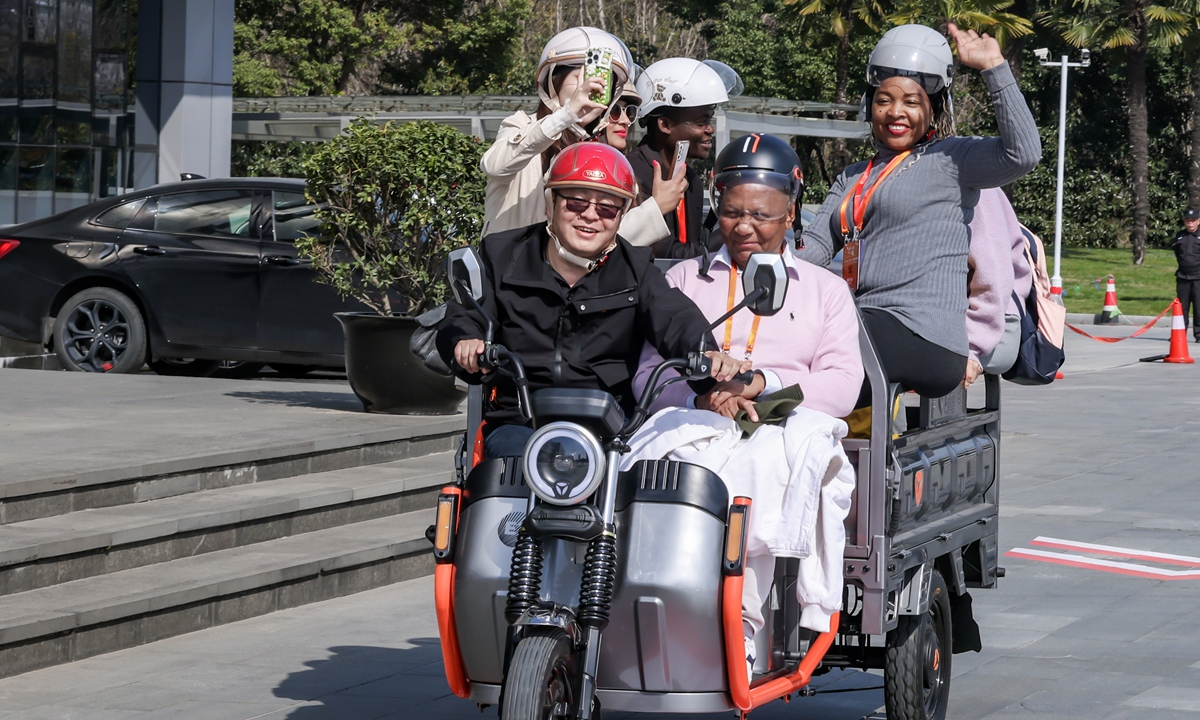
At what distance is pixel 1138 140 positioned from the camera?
4134cm

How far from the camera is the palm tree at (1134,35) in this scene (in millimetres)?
40125

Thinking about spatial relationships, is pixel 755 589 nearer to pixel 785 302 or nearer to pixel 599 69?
pixel 785 302

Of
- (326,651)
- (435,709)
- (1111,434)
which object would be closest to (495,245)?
(435,709)

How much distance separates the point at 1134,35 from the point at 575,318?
39.2m

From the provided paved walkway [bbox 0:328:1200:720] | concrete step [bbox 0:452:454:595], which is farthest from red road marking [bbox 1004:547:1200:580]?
concrete step [bbox 0:452:454:595]

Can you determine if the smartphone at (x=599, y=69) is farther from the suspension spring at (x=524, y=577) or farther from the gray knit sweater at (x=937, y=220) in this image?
the suspension spring at (x=524, y=577)

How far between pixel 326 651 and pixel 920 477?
2708 millimetres

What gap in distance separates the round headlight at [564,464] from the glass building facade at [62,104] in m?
17.0

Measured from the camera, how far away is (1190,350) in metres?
23.2

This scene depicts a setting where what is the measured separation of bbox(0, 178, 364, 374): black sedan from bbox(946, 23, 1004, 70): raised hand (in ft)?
23.4

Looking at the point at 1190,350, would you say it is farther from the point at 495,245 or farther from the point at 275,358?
the point at 495,245

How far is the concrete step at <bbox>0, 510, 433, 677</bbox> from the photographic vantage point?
5.93 metres

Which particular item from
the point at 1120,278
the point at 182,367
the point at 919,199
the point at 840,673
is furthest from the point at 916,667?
the point at 1120,278

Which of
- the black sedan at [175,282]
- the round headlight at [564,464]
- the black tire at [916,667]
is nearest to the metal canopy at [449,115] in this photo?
the black sedan at [175,282]
